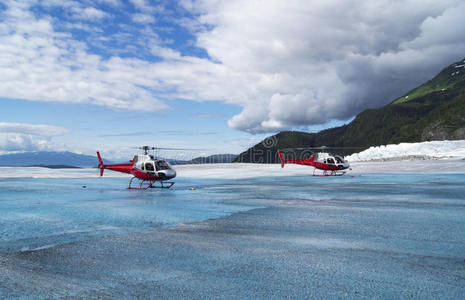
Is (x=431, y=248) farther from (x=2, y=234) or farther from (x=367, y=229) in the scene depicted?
(x=2, y=234)

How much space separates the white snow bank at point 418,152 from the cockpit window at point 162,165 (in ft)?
223

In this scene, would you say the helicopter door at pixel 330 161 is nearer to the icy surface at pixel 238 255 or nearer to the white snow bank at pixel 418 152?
A: the icy surface at pixel 238 255

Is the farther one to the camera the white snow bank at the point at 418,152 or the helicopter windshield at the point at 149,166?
the white snow bank at the point at 418,152

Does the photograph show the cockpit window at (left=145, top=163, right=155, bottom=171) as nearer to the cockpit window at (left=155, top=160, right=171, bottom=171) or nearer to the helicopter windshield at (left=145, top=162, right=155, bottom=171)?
the helicopter windshield at (left=145, top=162, right=155, bottom=171)

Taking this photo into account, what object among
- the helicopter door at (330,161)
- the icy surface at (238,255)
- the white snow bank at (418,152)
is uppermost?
the white snow bank at (418,152)

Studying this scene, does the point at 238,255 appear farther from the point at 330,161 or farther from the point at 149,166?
the point at 330,161

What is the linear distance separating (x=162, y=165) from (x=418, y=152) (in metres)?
73.8

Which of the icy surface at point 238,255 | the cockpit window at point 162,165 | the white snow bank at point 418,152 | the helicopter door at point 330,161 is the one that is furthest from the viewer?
the white snow bank at point 418,152

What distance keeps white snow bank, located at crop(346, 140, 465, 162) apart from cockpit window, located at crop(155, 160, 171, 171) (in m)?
68.1

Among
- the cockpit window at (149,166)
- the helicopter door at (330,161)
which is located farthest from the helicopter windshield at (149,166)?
the helicopter door at (330,161)

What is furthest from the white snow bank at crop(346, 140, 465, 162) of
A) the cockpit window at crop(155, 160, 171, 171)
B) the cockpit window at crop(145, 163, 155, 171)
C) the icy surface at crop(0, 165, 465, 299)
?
the icy surface at crop(0, 165, 465, 299)

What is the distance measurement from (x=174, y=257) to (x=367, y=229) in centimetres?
645

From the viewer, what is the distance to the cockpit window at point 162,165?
25.8 meters

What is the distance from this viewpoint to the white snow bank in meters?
73.5
